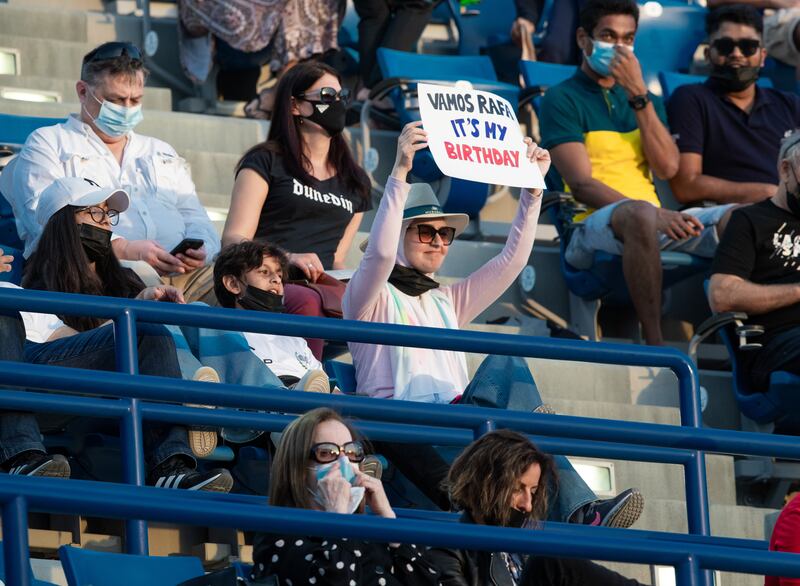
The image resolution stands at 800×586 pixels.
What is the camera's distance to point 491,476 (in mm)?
4453

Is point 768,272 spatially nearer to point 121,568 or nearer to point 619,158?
point 619,158

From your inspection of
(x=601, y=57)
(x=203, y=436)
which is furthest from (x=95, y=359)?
(x=601, y=57)

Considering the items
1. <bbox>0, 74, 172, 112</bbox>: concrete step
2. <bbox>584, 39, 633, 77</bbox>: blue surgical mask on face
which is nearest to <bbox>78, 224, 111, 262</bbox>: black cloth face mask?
<bbox>0, 74, 172, 112</bbox>: concrete step

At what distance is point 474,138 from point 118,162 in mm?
1943

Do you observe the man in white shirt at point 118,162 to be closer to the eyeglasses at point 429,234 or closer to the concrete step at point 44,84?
the eyeglasses at point 429,234

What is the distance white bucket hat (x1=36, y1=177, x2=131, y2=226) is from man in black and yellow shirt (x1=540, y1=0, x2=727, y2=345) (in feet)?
7.45

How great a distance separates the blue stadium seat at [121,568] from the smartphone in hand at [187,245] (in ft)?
7.68

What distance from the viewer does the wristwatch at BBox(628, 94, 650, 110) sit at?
8094 mm

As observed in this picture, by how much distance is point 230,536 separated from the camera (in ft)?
17.1

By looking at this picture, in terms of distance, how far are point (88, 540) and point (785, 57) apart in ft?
19.4

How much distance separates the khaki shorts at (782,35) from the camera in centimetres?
970

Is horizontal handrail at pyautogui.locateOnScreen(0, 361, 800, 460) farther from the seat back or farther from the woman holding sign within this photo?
the seat back

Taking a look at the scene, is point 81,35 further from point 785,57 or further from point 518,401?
point 518,401

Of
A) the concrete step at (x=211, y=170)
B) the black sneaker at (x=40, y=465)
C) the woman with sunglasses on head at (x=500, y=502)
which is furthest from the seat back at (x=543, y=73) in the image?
the woman with sunglasses on head at (x=500, y=502)
